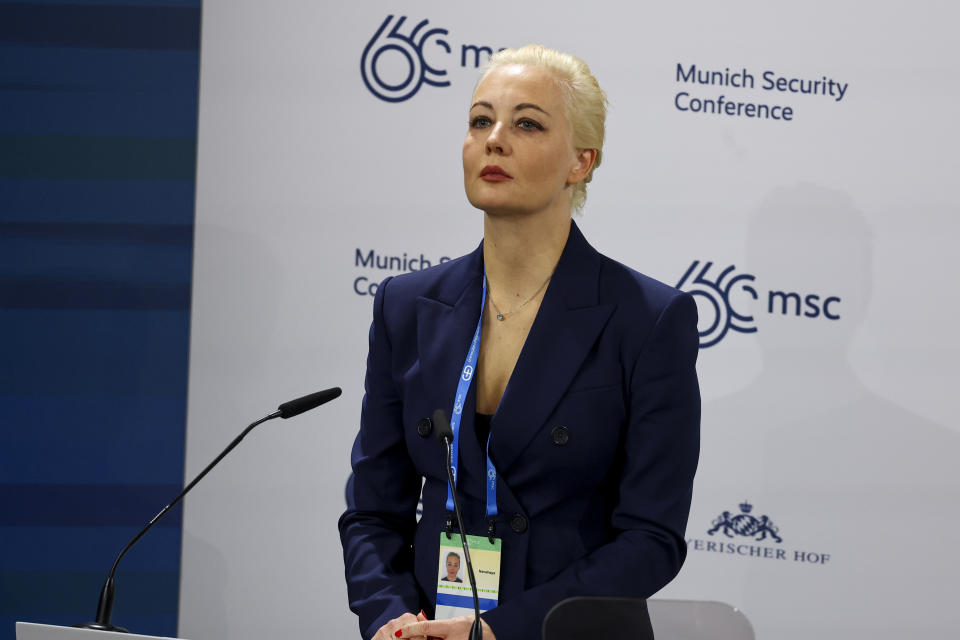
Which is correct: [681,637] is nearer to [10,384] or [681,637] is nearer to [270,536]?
[270,536]

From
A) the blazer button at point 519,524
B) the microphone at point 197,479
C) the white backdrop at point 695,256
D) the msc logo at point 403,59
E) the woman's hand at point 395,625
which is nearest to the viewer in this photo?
the microphone at point 197,479

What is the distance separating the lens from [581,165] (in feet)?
6.31

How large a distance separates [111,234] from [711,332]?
2.06 metres

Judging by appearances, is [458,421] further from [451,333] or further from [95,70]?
[95,70]

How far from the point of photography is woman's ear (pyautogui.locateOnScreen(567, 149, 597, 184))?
191 cm

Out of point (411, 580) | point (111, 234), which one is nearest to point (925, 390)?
point (411, 580)

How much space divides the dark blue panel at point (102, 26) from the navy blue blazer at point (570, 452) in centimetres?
212

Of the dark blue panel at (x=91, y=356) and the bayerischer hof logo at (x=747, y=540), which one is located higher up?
the dark blue panel at (x=91, y=356)

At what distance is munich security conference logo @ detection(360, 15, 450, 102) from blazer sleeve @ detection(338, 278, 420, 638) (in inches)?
61.1

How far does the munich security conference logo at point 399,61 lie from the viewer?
3377mm

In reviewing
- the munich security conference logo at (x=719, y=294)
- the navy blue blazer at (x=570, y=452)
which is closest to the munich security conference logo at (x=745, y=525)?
the munich security conference logo at (x=719, y=294)

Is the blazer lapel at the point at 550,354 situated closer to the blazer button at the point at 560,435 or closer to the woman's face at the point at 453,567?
the blazer button at the point at 560,435

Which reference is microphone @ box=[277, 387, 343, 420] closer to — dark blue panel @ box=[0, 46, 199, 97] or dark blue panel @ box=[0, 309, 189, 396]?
dark blue panel @ box=[0, 309, 189, 396]

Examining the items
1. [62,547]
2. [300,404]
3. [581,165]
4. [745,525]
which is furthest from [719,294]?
[62,547]
